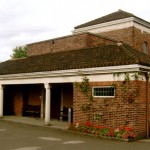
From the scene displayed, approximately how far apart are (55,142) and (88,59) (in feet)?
19.7

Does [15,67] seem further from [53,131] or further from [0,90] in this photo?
[53,131]

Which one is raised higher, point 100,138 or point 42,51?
point 42,51

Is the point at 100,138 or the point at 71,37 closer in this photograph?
the point at 100,138

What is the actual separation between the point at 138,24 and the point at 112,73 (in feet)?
42.5

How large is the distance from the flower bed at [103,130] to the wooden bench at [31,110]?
25.4 feet

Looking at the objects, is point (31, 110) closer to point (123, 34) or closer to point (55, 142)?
point (123, 34)

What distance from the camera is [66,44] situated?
929 inches

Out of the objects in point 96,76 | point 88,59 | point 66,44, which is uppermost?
point 66,44

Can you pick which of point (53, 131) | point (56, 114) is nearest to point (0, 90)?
point (56, 114)

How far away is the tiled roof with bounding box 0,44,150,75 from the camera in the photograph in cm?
1540

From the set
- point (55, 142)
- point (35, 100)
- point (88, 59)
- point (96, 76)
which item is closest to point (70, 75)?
point (88, 59)

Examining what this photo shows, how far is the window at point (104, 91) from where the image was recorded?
15445 millimetres

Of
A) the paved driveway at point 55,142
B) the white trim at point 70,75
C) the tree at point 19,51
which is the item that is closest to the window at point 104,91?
the white trim at point 70,75

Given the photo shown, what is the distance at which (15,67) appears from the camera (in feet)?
77.6
